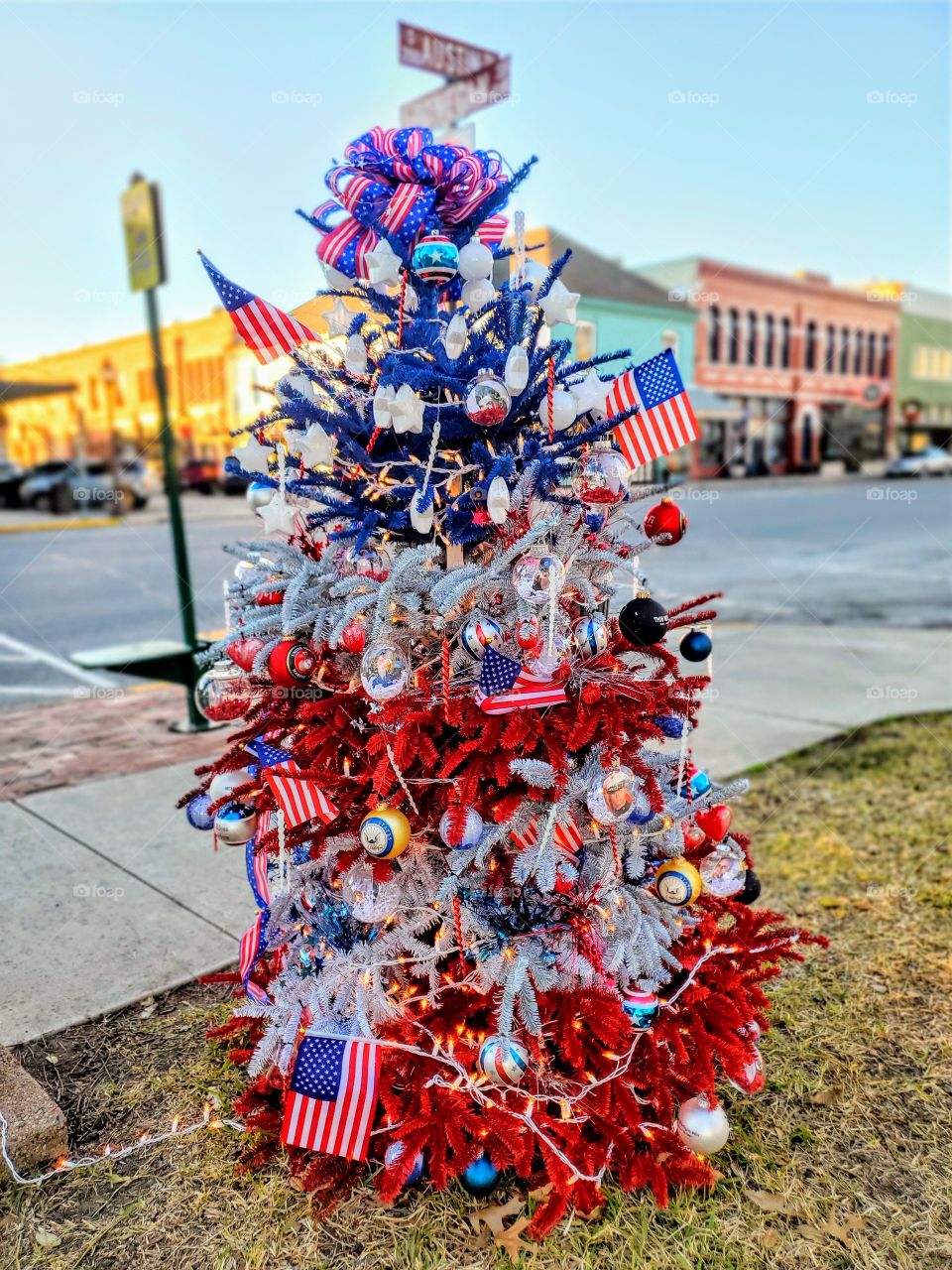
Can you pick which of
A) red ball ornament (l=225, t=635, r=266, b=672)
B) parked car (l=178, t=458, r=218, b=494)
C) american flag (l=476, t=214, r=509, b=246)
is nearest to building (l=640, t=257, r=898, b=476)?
parked car (l=178, t=458, r=218, b=494)

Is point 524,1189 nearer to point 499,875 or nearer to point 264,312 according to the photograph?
point 499,875

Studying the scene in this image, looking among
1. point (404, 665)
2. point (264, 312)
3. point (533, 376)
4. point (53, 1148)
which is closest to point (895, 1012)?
point (404, 665)

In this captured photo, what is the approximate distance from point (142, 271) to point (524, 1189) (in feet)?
17.1

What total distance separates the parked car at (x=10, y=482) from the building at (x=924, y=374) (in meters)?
42.3

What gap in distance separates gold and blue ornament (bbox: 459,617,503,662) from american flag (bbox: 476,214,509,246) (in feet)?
3.56

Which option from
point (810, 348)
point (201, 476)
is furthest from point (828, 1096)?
point (810, 348)

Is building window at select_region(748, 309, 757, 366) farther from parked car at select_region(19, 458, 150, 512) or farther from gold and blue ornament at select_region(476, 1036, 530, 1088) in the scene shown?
gold and blue ornament at select_region(476, 1036, 530, 1088)

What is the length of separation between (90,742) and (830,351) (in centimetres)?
4562

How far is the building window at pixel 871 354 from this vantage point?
4525 centimetres

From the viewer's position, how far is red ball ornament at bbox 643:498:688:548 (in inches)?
88.7

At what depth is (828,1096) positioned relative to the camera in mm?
2510

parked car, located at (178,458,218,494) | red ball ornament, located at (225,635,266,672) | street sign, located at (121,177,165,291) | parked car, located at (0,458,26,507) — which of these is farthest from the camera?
parked car, located at (178,458,218,494)

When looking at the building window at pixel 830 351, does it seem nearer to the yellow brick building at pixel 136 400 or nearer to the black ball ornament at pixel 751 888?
the yellow brick building at pixel 136 400

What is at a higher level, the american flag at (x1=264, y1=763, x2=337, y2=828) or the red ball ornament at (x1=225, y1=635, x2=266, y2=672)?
the red ball ornament at (x1=225, y1=635, x2=266, y2=672)
